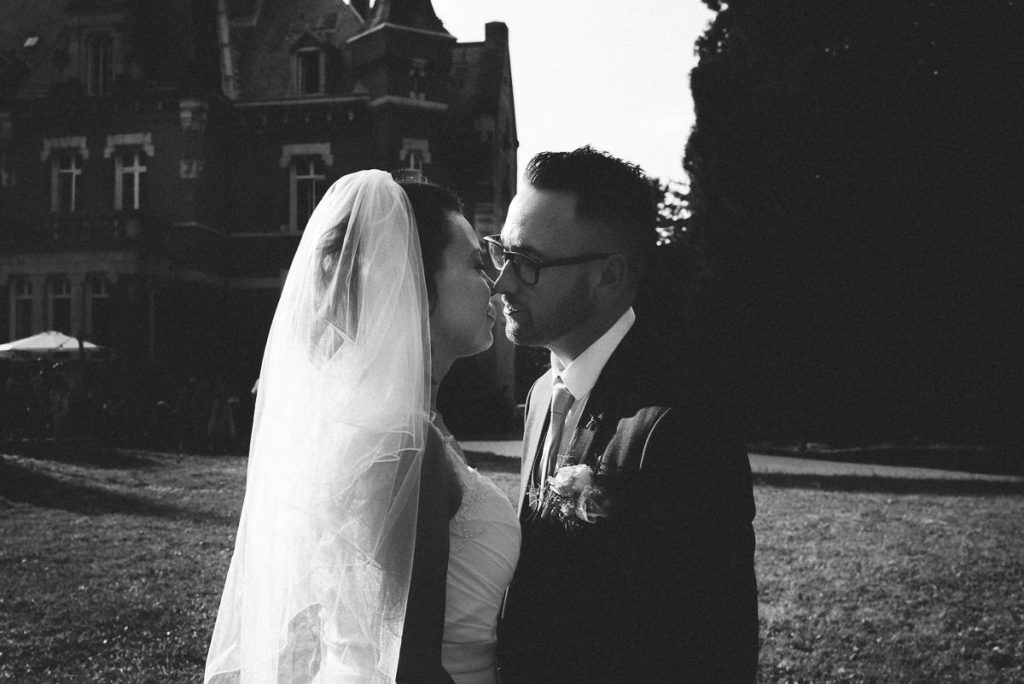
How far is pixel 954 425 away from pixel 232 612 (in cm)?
2316

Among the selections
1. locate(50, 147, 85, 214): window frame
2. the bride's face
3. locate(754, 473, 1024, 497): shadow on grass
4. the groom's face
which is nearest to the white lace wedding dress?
the bride's face

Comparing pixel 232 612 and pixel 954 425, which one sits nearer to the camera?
pixel 232 612

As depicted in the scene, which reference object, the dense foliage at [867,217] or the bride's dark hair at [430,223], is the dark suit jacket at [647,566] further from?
the dense foliage at [867,217]

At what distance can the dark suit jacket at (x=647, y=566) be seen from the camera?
8.37 ft

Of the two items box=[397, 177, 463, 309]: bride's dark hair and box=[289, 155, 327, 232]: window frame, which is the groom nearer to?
box=[397, 177, 463, 309]: bride's dark hair

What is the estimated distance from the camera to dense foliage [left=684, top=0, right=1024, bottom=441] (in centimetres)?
2089

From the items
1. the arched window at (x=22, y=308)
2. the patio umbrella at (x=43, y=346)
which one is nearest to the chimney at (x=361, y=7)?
the arched window at (x=22, y=308)

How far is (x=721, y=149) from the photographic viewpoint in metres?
23.3

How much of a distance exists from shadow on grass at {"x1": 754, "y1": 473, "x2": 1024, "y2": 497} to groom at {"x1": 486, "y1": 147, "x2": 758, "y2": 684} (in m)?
12.6

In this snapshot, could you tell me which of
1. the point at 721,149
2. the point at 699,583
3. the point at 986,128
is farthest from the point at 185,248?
the point at 699,583

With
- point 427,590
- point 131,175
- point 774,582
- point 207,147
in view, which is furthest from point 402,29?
point 427,590

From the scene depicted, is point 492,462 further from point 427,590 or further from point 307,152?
point 307,152

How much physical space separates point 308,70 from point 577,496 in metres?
29.4

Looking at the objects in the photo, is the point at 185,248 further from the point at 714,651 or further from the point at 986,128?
the point at 714,651
